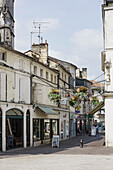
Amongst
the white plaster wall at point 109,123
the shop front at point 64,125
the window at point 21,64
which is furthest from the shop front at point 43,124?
the white plaster wall at point 109,123

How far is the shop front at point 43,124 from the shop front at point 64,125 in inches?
90.9

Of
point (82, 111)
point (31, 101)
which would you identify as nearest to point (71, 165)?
point (31, 101)

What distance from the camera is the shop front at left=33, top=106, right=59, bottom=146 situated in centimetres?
2913

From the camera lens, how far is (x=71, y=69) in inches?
1932

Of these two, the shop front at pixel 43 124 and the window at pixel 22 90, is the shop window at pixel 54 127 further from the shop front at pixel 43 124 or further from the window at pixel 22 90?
the window at pixel 22 90

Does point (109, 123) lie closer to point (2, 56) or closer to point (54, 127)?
point (2, 56)

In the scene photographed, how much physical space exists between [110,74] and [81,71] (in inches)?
1805

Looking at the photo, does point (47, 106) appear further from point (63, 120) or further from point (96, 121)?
point (96, 121)

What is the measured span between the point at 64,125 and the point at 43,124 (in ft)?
28.5

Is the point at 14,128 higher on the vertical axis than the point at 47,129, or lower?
higher

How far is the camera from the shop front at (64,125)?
3806 centimetres

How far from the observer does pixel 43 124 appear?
103 ft

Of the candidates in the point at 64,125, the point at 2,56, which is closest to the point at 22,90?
the point at 2,56

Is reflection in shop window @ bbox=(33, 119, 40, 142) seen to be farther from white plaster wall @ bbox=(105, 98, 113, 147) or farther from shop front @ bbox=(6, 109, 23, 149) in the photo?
white plaster wall @ bbox=(105, 98, 113, 147)
